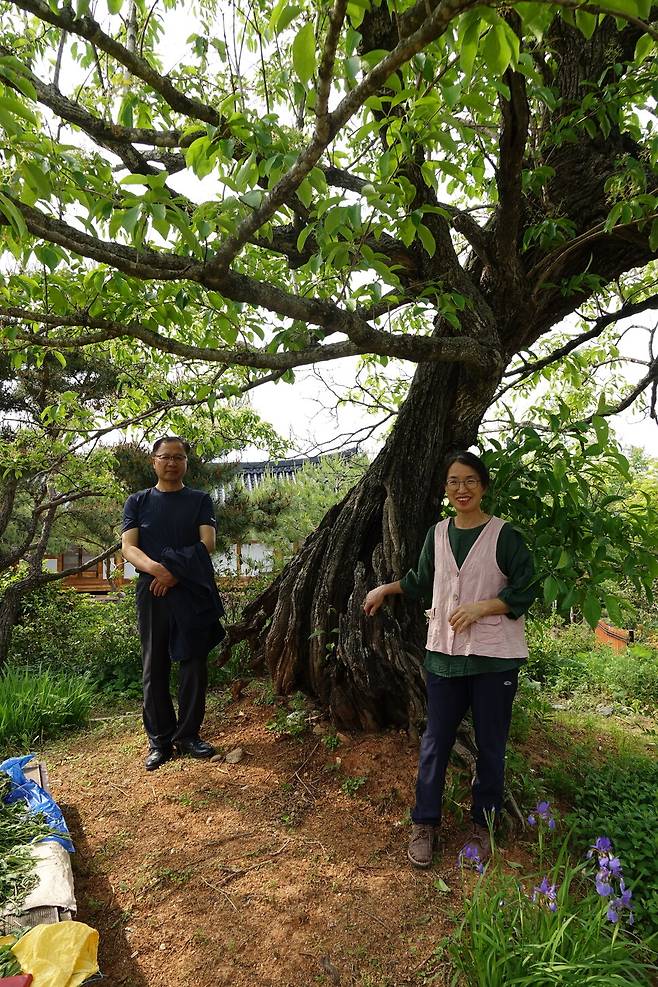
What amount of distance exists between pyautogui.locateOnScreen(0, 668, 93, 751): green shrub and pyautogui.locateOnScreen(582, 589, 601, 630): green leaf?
12.2 feet

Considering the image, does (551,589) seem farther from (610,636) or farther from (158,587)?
(610,636)

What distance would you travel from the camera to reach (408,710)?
142 inches

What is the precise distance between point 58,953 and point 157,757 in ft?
5.46

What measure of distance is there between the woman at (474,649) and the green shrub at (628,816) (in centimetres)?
61

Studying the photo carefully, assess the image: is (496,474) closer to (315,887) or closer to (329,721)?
(329,721)

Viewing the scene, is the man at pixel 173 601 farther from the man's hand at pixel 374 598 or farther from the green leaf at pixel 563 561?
the green leaf at pixel 563 561

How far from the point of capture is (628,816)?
10.1 ft

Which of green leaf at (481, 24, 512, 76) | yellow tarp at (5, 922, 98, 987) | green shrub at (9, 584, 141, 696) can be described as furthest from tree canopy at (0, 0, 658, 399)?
green shrub at (9, 584, 141, 696)

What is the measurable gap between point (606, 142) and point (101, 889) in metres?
4.96

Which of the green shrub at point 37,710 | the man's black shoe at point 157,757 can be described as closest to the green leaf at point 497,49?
the man's black shoe at point 157,757

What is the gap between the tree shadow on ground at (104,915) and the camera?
2.21 m

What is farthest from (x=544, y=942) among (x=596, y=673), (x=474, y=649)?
(x=596, y=673)

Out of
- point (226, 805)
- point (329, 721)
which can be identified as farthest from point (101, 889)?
point (329, 721)

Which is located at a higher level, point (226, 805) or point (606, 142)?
point (606, 142)
